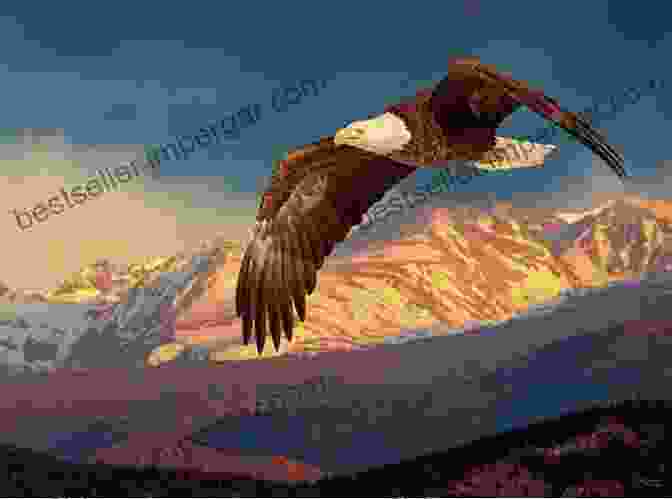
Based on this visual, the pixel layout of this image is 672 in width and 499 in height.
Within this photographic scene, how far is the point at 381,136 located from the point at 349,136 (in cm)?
13

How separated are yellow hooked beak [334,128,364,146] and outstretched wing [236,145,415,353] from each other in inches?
33.2

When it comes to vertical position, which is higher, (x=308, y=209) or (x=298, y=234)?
(x=308, y=209)

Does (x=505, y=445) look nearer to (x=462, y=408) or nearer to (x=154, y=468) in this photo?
(x=462, y=408)

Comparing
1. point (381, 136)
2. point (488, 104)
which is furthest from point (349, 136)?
point (488, 104)

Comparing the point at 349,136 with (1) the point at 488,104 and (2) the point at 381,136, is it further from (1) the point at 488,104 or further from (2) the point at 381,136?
(1) the point at 488,104

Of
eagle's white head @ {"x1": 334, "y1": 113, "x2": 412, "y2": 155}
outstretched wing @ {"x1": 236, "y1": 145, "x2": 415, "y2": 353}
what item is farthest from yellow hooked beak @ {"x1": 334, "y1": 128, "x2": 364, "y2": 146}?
outstretched wing @ {"x1": 236, "y1": 145, "x2": 415, "y2": 353}

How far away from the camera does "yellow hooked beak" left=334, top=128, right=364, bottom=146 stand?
3268 mm

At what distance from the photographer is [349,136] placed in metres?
3.28

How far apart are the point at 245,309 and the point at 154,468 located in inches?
219

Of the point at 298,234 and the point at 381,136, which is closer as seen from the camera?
the point at 381,136

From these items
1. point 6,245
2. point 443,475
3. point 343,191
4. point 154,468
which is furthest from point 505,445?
point 6,245

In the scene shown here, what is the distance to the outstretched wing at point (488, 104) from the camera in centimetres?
224

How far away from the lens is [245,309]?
4.22m

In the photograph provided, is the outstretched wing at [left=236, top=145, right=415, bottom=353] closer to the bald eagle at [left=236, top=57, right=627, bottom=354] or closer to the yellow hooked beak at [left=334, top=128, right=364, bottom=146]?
the bald eagle at [left=236, top=57, right=627, bottom=354]
